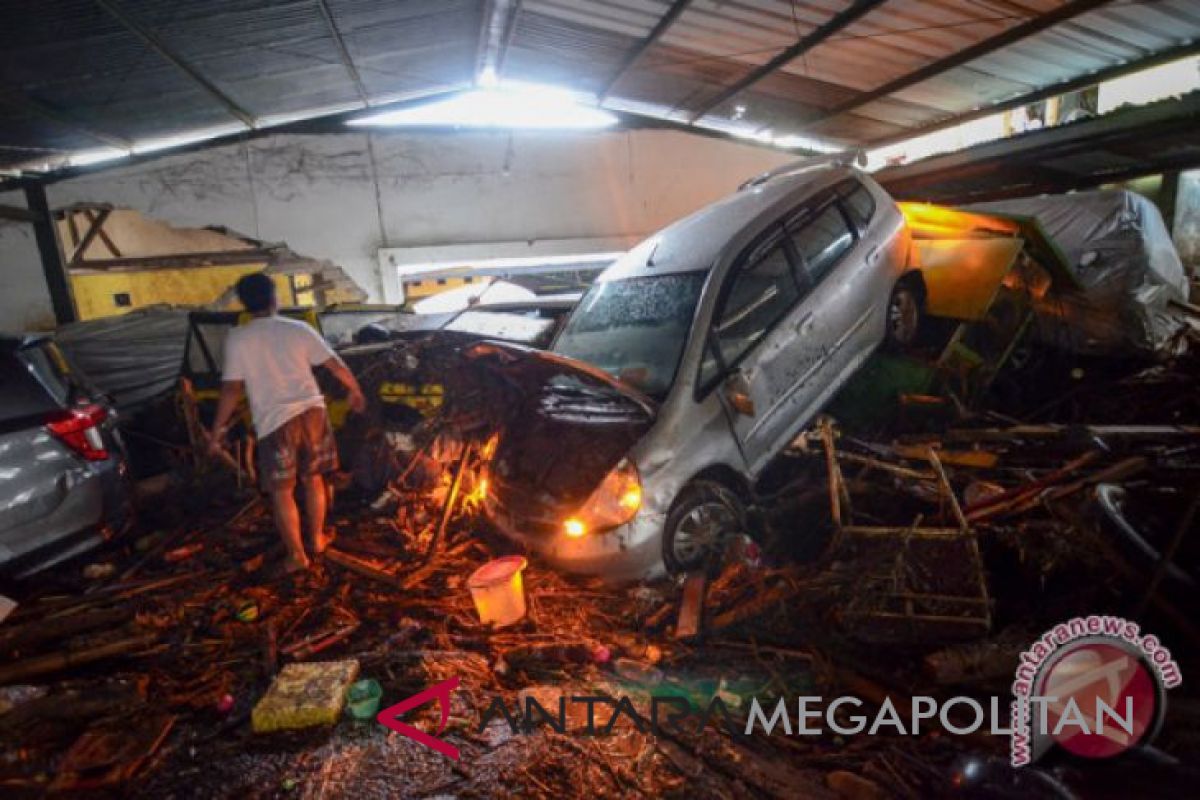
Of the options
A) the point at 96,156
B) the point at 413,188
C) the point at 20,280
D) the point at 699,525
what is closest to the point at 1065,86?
the point at 699,525

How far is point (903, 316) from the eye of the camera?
5.52m

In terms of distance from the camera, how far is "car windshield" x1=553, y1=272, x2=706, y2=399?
4.06 m

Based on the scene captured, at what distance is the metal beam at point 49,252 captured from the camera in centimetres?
945

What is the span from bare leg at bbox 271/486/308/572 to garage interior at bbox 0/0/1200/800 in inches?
2.4

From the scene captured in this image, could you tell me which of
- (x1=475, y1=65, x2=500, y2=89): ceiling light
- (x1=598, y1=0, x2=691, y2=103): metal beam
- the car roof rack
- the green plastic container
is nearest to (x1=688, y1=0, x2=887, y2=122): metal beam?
(x1=598, y1=0, x2=691, y2=103): metal beam

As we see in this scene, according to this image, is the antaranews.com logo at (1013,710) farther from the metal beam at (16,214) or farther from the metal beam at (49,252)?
the metal beam at (49,252)

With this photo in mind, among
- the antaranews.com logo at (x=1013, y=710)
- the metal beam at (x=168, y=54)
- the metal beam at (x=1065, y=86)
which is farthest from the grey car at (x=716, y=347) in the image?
the metal beam at (x=1065, y=86)

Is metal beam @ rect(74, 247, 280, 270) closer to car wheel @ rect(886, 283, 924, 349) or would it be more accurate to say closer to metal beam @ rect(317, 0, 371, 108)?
metal beam @ rect(317, 0, 371, 108)

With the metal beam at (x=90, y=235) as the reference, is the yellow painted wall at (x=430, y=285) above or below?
below

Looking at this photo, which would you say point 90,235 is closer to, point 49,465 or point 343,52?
point 343,52

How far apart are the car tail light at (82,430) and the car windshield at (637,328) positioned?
122 inches

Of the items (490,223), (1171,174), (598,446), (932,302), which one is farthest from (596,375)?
(1171,174)

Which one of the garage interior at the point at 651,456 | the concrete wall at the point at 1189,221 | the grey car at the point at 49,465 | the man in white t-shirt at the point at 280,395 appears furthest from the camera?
the concrete wall at the point at 1189,221

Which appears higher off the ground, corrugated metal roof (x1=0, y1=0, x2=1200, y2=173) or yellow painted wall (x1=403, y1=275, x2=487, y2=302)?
corrugated metal roof (x1=0, y1=0, x2=1200, y2=173)
